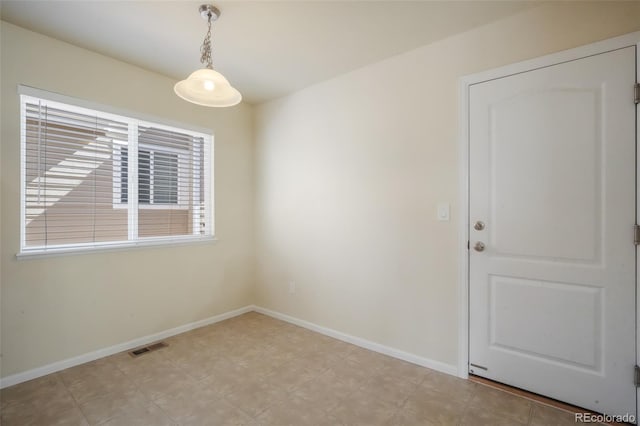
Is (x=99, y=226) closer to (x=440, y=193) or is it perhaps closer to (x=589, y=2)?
(x=440, y=193)

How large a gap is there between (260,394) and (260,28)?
8.57 feet

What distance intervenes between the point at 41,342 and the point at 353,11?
333 centimetres

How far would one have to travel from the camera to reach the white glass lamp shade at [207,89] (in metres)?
1.70

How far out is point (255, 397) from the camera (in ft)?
6.57

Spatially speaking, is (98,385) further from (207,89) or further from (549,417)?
(549,417)

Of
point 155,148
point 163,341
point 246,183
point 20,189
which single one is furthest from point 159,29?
point 163,341

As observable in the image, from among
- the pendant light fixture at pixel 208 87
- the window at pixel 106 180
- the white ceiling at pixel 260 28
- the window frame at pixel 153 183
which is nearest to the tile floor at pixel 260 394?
the window at pixel 106 180

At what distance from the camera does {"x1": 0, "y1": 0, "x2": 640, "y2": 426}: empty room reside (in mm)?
1803

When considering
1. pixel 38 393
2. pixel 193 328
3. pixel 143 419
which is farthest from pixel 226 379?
pixel 38 393

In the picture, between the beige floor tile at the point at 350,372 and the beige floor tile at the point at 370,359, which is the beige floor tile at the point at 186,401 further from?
the beige floor tile at the point at 370,359

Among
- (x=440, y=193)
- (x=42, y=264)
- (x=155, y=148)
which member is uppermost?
(x=155, y=148)

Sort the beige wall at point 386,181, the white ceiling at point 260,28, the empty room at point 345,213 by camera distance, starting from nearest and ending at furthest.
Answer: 1. the empty room at point 345,213
2. the white ceiling at point 260,28
3. the beige wall at point 386,181

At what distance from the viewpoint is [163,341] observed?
9.37 ft

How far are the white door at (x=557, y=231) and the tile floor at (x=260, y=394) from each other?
0.95 ft
